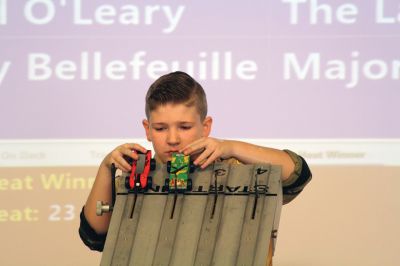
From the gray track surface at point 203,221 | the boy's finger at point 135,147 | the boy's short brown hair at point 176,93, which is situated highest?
the boy's short brown hair at point 176,93

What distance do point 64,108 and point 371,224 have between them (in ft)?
4.46

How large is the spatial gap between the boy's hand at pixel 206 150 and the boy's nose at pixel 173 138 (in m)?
0.10

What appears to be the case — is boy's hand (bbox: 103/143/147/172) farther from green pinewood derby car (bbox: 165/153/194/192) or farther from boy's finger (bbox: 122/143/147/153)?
green pinewood derby car (bbox: 165/153/194/192)

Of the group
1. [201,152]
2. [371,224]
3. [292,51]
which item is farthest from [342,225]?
[201,152]

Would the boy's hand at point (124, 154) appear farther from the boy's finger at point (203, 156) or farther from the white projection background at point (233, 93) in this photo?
the white projection background at point (233, 93)

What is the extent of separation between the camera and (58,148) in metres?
3.94

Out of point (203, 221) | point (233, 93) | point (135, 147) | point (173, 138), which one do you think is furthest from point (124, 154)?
point (233, 93)

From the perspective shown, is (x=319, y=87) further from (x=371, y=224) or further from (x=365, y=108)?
(x=371, y=224)

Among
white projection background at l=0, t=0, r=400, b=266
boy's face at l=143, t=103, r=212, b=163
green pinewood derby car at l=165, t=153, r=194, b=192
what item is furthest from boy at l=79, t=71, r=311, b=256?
white projection background at l=0, t=0, r=400, b=266

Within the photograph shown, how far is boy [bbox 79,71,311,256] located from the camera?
7.54 ft

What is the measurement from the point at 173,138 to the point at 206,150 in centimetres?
18

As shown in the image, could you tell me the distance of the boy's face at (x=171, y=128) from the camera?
7.55 feet

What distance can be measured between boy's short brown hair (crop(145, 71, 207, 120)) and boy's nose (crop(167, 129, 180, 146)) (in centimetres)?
8

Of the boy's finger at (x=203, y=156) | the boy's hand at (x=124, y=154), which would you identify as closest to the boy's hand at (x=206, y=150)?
the boy's finger at (x=203, y=156)
